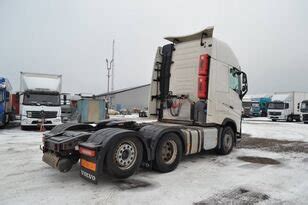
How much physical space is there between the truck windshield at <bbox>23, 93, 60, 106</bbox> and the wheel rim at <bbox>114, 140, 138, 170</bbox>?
11.8m

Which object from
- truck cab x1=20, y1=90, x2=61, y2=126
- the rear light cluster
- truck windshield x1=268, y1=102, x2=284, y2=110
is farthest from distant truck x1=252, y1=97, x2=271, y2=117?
the rear light cluster

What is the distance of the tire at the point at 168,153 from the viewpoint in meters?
5.59

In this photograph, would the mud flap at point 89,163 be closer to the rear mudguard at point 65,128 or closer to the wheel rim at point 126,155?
the wheel rim at point 126,155

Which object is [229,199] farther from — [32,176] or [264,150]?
[264,150]

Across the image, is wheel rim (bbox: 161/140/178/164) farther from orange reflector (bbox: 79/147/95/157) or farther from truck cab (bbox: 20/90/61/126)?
truck cab (bbox: 20/90/61/126)

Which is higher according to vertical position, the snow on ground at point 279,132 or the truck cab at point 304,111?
the truck cab at point 304,111

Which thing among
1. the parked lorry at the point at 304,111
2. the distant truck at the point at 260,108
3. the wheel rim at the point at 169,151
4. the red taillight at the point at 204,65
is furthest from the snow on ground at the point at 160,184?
the distant truck at the point at 260,108

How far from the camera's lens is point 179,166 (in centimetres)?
642

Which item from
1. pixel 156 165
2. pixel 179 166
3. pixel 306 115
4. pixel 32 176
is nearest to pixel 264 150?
pixel 179 166

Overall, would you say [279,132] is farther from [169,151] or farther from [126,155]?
[126,155]

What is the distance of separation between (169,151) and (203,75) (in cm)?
251

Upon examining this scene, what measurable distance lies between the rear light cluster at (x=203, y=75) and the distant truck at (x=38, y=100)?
11043 millimetres

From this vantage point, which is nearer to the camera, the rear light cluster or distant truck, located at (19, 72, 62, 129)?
the rear light cluster

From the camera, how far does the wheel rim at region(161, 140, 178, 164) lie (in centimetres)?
586
